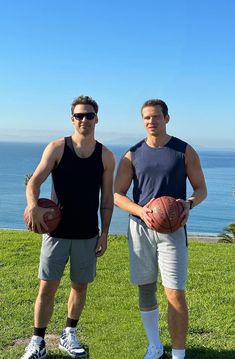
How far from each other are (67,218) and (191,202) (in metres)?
1.12

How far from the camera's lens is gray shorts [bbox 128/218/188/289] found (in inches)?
161

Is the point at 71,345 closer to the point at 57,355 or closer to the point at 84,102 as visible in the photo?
the point at 57,355

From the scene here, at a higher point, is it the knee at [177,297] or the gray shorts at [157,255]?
the gray shorts at [157,255]

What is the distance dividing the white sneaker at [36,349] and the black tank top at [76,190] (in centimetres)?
99

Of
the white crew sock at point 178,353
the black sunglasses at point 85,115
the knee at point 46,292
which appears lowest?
the white crew sock at point 178,353

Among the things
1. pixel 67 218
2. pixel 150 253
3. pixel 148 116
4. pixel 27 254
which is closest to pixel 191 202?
pixel 150 253

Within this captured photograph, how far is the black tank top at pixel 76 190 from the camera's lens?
14.2 ft

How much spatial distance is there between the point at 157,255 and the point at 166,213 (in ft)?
1.83

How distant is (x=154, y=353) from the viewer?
172 inches

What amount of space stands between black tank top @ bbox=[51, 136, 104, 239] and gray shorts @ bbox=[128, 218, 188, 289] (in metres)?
0.42

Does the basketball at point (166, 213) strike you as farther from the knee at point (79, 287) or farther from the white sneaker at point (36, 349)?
the white sneaker at point (36, 349)

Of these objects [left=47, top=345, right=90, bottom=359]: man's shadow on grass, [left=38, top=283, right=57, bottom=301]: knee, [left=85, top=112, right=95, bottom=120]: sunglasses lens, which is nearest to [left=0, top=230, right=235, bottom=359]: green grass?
[left=47, top=345, right=90, bottom=359]: man's shadow on grass

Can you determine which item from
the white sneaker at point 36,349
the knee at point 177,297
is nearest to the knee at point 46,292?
the white sneaker at point 36,349

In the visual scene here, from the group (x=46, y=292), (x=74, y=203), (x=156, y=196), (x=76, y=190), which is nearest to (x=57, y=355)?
(x=46, y=292)
